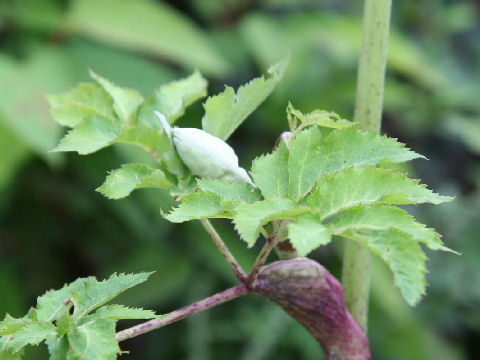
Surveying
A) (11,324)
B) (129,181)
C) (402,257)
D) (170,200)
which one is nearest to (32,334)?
(11,324)

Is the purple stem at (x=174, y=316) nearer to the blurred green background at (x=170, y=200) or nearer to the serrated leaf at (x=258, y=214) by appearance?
the serrated leaf at (x=258, y=214)

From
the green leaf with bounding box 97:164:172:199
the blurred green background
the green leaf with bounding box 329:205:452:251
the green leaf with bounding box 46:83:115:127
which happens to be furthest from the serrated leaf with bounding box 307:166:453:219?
the blurred green background

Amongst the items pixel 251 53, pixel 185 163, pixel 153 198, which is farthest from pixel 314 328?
pixel 251 53

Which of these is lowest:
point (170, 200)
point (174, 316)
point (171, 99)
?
A: point (170, 200)

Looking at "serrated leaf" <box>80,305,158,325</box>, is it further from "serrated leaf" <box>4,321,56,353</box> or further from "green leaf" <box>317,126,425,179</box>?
"green leaf" <box>317,126,425,179</box>

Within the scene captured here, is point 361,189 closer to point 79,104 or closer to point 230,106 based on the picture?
point 230,106

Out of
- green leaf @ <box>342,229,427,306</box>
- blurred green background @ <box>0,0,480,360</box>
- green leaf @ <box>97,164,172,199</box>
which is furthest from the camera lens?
blurred green background @ <box>0,0,480,360</box>

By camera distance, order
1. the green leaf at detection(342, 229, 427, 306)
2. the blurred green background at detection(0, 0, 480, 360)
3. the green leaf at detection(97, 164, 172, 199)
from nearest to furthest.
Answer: the green leaf at detection(342, 229, 427, 306) < the green leaf at detection(97, 164, 172, 199) < the blurred green background at detection(0, 0, 480, 360)
